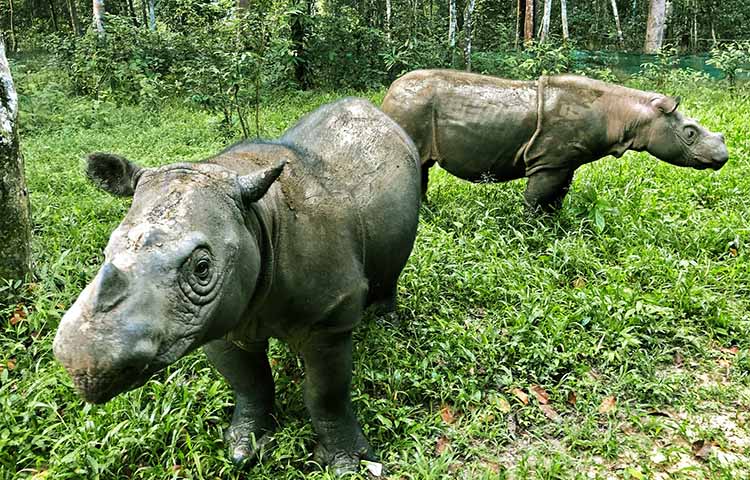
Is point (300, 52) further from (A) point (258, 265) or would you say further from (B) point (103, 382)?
(B) point (103, 382)

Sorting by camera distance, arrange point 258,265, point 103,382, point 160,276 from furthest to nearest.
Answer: point 258,265
point 160,276
point 103,382

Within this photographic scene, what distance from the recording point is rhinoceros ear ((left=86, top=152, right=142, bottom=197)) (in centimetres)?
230

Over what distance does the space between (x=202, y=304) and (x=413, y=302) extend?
9.27 feet

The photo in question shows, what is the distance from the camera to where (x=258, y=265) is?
7.75 ft

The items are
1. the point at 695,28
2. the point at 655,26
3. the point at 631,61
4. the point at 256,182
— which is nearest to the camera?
the point at 256,182

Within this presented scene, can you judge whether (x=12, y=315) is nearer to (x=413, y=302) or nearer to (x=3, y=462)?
(x=3, y=462)

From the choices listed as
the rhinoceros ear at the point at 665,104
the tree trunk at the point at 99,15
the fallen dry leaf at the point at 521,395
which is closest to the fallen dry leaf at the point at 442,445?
the fallen dry leaf at the point at 521,395

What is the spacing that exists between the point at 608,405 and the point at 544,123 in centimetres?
287

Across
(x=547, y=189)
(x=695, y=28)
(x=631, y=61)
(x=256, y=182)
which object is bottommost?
(x=547, y=189)

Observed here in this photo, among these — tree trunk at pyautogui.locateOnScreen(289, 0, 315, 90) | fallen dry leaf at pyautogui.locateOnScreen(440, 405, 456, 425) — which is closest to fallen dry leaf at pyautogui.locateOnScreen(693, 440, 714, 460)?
fallen dry leaf at pyautogui.locateOnScreen(440, 405, 456, 425)

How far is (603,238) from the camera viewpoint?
580cm

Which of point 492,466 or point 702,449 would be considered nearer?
point 492,466

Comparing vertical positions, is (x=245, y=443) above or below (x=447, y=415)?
above

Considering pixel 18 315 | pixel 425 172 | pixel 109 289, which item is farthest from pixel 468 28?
pixel 109 289
